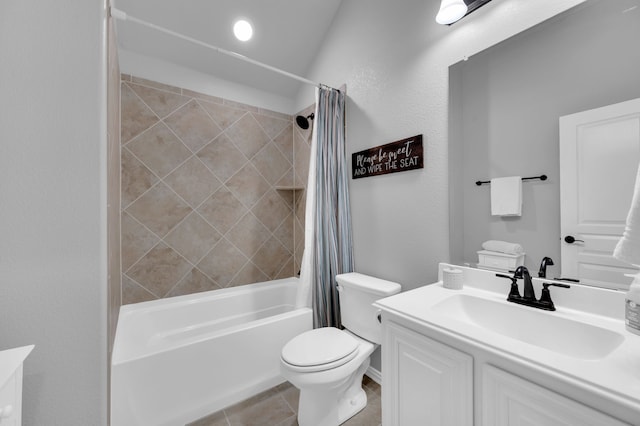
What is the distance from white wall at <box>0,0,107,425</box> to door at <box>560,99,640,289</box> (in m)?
1.74

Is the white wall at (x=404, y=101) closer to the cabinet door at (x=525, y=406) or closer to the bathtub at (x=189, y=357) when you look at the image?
the cabinet door at (x=525, y=406)

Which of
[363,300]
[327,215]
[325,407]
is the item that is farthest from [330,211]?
[325,407]

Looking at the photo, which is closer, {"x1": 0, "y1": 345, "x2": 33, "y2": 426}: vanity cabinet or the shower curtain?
{"x1": 0, "y1": 345, "x2": 33, "y2": 426}: vanity cabinet

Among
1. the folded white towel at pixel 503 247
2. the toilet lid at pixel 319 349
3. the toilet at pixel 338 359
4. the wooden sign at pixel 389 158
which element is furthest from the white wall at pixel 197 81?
the toilet lid at pixel 319 349

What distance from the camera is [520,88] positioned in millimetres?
1110

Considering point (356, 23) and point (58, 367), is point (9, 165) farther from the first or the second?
point (356, 23)

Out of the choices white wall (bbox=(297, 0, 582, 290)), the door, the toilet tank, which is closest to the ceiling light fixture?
white wall (bbox=(297, 0, 582, 290))

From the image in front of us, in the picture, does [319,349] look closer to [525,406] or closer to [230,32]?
[525,406]

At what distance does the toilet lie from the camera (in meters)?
1.25

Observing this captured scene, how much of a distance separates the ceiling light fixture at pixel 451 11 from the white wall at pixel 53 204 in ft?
4.83

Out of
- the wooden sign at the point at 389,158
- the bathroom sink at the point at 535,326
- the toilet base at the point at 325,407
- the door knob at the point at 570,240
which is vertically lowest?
the toilet base at the point at 325,407

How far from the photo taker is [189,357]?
143 centimetres

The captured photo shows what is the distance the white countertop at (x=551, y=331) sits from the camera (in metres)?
0.57

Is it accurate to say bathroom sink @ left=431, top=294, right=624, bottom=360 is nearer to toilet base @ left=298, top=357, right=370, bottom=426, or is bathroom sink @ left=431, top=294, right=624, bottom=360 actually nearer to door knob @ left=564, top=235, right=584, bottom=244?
door knob @ left=564, top=235, right=584, bottom=244
